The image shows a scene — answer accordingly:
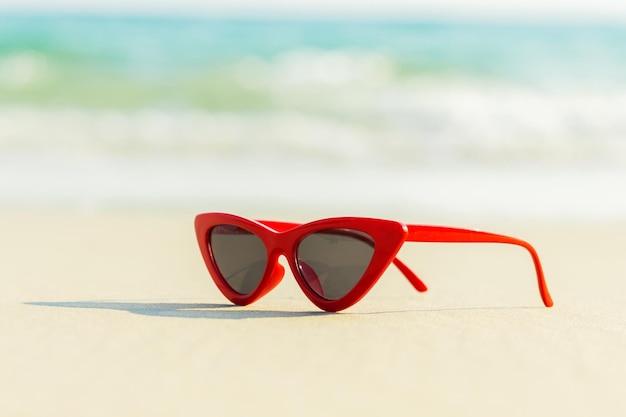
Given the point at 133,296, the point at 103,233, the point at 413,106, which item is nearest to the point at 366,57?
the point at 413,106

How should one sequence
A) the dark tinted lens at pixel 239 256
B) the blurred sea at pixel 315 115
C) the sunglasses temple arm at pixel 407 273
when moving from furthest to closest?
the blurred sea at pixel 315 115
the sunglasses temple arm at pixel 407 273
the dark tinted lens at pixel 239 256

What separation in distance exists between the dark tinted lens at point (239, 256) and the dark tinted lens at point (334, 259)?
0.58 feet

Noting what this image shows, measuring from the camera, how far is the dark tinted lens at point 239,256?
306 centimetres

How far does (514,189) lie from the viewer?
805 centimetres

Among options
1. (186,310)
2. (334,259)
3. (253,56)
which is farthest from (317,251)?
(253,56)

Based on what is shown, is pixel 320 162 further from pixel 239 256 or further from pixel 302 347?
pixel 302 347

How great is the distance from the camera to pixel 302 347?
7.89 ft

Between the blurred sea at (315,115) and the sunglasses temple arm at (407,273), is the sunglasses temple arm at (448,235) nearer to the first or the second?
the sunglasses temple arm at (407,273)

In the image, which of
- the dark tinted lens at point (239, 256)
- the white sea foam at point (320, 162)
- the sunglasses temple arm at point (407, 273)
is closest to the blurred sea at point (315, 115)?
the white sea foam at point (320, 162)

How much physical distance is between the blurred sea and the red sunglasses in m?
3.74

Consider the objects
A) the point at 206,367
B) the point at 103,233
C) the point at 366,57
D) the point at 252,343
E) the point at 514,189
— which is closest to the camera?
the point at 206,367

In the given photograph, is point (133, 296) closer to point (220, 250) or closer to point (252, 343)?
point (220, 250)

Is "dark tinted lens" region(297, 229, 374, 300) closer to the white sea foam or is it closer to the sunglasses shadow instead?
the sunglasses shadow

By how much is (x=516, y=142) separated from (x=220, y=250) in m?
7.44
